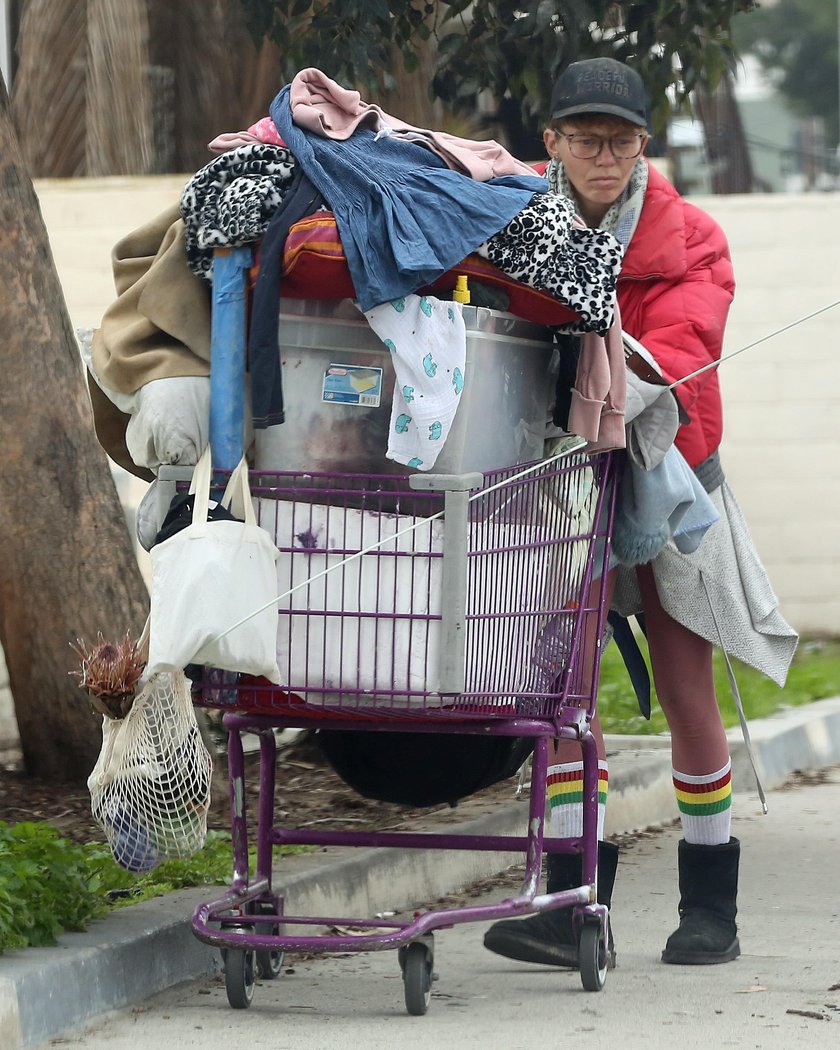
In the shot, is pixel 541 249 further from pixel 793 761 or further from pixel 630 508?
pixel 793 761

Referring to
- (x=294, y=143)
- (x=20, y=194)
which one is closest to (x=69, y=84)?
(x=20, y=194)

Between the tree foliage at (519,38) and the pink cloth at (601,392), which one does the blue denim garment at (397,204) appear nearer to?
the pink cloth at (601,392)

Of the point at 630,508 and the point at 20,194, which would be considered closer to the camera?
the point at 630,508

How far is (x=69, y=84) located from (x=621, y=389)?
31.3 feet

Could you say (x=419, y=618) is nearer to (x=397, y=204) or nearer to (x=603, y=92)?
(x=397, y=204)

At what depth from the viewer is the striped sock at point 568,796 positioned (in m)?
4.45

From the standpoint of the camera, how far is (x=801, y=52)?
5578 cm

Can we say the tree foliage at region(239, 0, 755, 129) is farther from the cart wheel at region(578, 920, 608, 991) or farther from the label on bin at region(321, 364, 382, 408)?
the cart wheel at region(578, 920, 608, 991)

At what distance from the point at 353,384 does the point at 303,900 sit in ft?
5.47

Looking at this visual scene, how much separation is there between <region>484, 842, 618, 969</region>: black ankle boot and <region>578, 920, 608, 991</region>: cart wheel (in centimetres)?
12

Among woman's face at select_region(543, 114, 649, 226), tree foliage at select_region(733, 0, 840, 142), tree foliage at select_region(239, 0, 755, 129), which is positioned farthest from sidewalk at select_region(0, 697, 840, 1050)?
tree foliage at select_region(733, 0, 840, 142)

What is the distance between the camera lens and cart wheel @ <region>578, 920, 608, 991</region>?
4.11 m

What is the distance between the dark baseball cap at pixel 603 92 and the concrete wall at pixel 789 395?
23.7ft

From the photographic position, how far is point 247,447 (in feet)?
12.3
